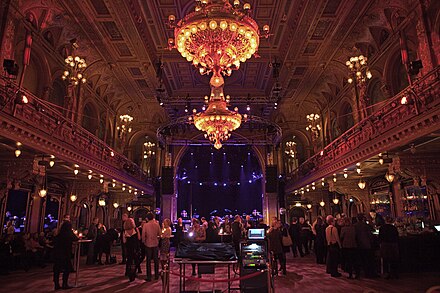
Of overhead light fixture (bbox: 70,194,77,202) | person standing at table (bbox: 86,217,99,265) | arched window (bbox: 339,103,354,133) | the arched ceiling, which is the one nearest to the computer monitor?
person standing at table (bbox: 86,217,99,265)

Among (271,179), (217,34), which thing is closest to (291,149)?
(271,179)

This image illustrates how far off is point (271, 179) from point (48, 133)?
14.7 metres

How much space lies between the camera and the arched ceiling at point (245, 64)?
11.9m

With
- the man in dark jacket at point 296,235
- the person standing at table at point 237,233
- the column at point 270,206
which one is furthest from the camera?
the column at point 270,206

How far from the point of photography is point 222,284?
8117 mm

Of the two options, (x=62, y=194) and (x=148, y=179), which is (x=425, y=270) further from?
(x=148, y=179)

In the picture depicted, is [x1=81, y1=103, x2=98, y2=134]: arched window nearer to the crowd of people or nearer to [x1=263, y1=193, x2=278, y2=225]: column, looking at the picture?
the crowd of people

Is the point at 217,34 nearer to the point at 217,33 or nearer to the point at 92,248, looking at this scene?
the point at 217,33

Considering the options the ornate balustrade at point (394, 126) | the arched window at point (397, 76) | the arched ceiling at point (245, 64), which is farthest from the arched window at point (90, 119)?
the arched window at point (397, 76)

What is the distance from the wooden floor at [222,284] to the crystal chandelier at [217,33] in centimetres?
565

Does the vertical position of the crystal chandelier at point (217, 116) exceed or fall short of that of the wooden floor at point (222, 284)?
it exceeds it

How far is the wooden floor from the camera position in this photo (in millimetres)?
7211

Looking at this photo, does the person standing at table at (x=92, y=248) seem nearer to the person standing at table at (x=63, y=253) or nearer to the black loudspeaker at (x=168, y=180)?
the person standing at table at (x=63, y=253)

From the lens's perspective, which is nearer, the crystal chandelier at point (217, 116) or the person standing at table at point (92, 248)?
the crystal chandelier at point (217, 116)
